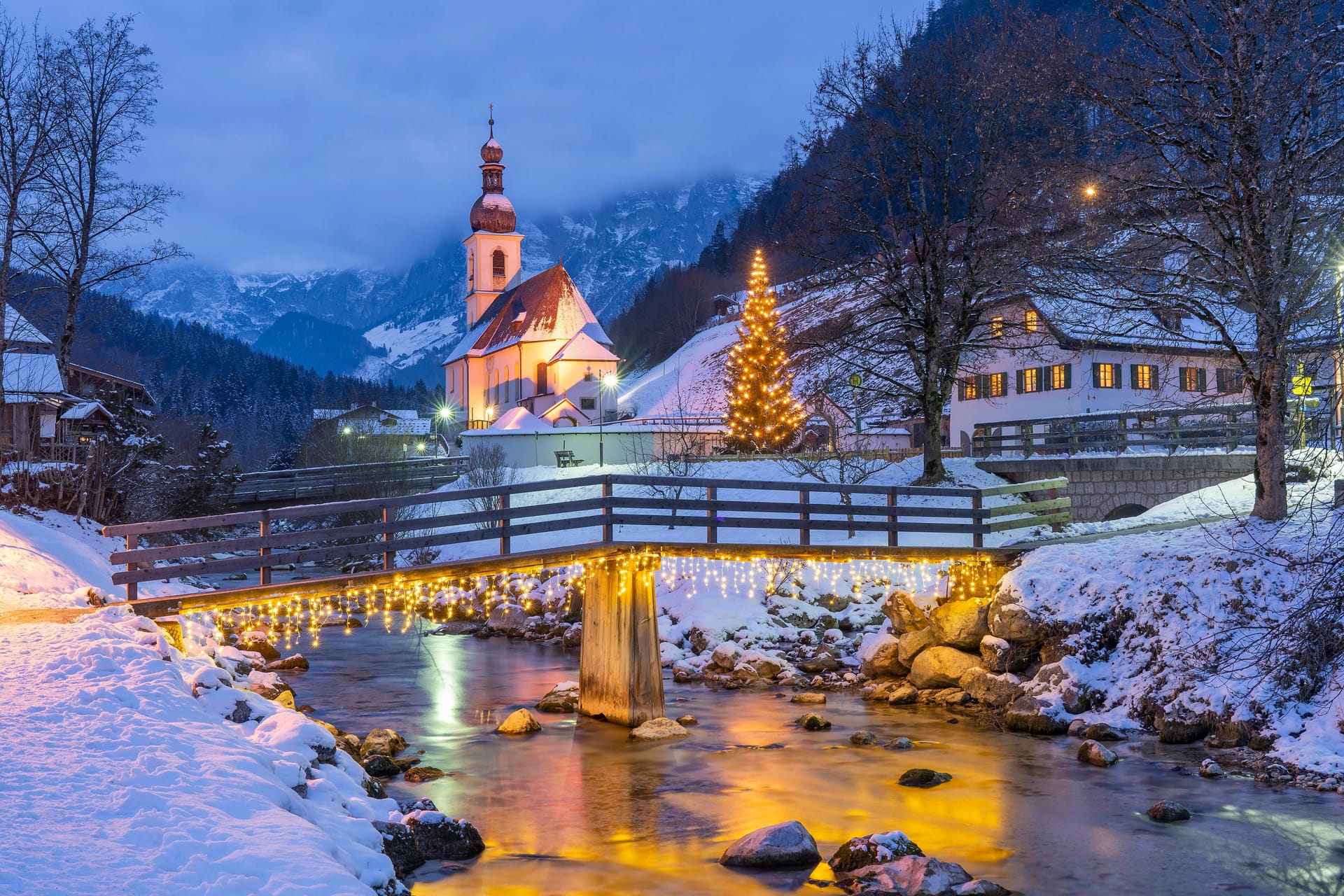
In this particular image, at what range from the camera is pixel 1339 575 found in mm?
10297

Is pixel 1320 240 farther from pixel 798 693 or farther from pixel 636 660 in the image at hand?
pixel 636 660

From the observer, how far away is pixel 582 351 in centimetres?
7588

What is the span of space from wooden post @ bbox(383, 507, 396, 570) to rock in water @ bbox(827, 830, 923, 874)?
724 cm

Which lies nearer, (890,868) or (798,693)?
(890,868)

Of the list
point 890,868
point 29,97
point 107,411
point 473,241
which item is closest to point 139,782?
point 890,868

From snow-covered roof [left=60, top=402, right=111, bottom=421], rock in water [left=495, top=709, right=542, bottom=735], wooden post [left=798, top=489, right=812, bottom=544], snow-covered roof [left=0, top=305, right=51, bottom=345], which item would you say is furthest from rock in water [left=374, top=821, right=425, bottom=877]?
snow-covered roof [left=60, top=402, right=111, bottom=421]

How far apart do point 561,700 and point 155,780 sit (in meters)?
11.0

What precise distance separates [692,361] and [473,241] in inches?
919

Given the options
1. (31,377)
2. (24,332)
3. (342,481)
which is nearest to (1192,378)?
(342,481)

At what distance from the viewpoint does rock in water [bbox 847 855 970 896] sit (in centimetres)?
988

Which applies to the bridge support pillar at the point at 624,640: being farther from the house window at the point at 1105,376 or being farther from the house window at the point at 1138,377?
the house window at the point at 1138,377

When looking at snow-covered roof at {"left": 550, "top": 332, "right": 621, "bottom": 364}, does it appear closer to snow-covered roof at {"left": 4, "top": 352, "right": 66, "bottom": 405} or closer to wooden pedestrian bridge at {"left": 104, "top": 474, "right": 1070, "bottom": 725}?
snow-covered roof at {"left": 4, "top": 352, "right": 66, "bottom": 405}

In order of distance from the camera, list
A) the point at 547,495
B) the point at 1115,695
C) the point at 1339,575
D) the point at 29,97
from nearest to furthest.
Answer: the point at 1339,575 < the point at 1115,695 < the point at 29,97 < the point at 547,495

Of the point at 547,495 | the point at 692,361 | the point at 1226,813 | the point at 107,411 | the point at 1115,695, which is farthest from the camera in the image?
the point at 692,361
